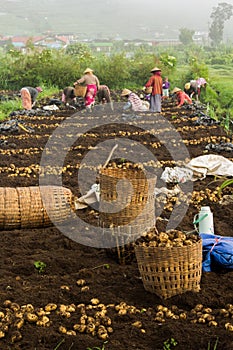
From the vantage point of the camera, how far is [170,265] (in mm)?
4496

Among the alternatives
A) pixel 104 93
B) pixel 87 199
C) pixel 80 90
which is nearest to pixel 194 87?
pixel 104 93

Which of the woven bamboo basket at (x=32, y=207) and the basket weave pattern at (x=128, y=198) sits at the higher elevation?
the basket weave pattern at (x=128, y=198)

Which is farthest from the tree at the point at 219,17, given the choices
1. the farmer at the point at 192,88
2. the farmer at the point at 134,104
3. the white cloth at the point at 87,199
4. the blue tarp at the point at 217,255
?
the blue tarp at the point at 217,255

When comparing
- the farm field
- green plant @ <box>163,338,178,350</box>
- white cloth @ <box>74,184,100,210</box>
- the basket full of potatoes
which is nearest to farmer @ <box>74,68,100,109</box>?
the farm field

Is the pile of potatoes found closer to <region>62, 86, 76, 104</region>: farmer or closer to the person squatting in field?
<region>62, 86, 76, 104</region>: farmer

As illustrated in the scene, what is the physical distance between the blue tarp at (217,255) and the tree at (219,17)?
253 ft

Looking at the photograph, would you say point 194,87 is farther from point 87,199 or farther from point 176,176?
point 87,199

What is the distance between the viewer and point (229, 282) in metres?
4.80

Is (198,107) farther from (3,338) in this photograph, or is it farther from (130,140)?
(3,338)

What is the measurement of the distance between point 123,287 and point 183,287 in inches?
19.1

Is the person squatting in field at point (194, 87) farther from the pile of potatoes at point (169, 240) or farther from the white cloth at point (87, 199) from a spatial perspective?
the pile of potatoes at point (169, 240)

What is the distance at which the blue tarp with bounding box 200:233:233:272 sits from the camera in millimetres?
4973

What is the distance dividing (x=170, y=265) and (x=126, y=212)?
1.04 m

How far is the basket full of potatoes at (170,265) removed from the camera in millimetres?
4473
